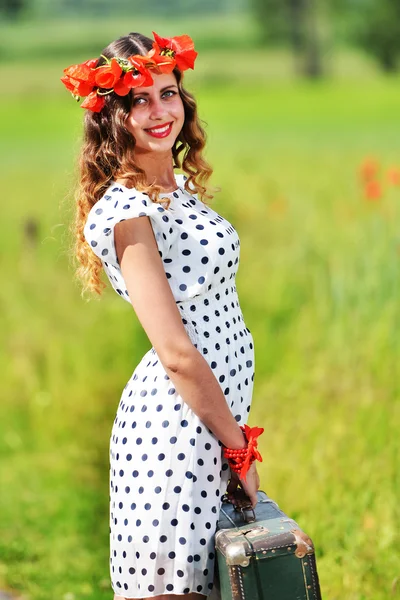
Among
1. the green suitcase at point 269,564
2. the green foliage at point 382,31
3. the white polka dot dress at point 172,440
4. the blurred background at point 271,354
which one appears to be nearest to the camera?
the green suitcase at point 269,564

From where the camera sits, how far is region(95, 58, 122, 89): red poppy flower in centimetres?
256

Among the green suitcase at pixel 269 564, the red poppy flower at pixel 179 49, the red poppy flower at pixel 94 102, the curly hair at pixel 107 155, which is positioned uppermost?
the red poppy flower at pixel 179 49

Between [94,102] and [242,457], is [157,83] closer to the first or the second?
[94,102]

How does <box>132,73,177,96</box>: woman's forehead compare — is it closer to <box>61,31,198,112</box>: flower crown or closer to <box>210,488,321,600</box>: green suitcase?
<box>61,31,198,112</box>: flower crown

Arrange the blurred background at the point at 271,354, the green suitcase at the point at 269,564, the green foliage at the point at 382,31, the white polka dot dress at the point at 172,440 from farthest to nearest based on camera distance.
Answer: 1. the green foliage at the point at 382,31
2. the blurred background at the point at 271,354
3. the white polka dot dress at the point at 172,440
4. the green suitcase at the point at 269,564

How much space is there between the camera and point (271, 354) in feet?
20.8

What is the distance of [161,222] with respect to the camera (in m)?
2.51

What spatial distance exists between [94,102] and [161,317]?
57cm

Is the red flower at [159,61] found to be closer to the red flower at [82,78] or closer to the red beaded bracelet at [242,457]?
the red flower at [82,78]

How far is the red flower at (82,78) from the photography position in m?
2.62

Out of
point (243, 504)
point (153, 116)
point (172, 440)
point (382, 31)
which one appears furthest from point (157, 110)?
point (382, 31)

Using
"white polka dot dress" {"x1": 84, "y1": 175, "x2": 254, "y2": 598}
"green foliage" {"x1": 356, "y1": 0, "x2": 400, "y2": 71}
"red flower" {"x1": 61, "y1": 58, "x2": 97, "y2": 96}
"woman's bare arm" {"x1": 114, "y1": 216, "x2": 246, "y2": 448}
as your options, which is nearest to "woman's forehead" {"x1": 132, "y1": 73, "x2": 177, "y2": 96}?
"red flower" {"x1": 61, "y1": 58, "x2": 97, "y2": 96}

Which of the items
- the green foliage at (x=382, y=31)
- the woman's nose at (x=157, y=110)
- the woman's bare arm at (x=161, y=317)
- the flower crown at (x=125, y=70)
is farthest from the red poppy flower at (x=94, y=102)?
the green foliage at (x=382, y=31)

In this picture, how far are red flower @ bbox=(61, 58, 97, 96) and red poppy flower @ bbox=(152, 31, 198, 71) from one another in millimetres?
170
